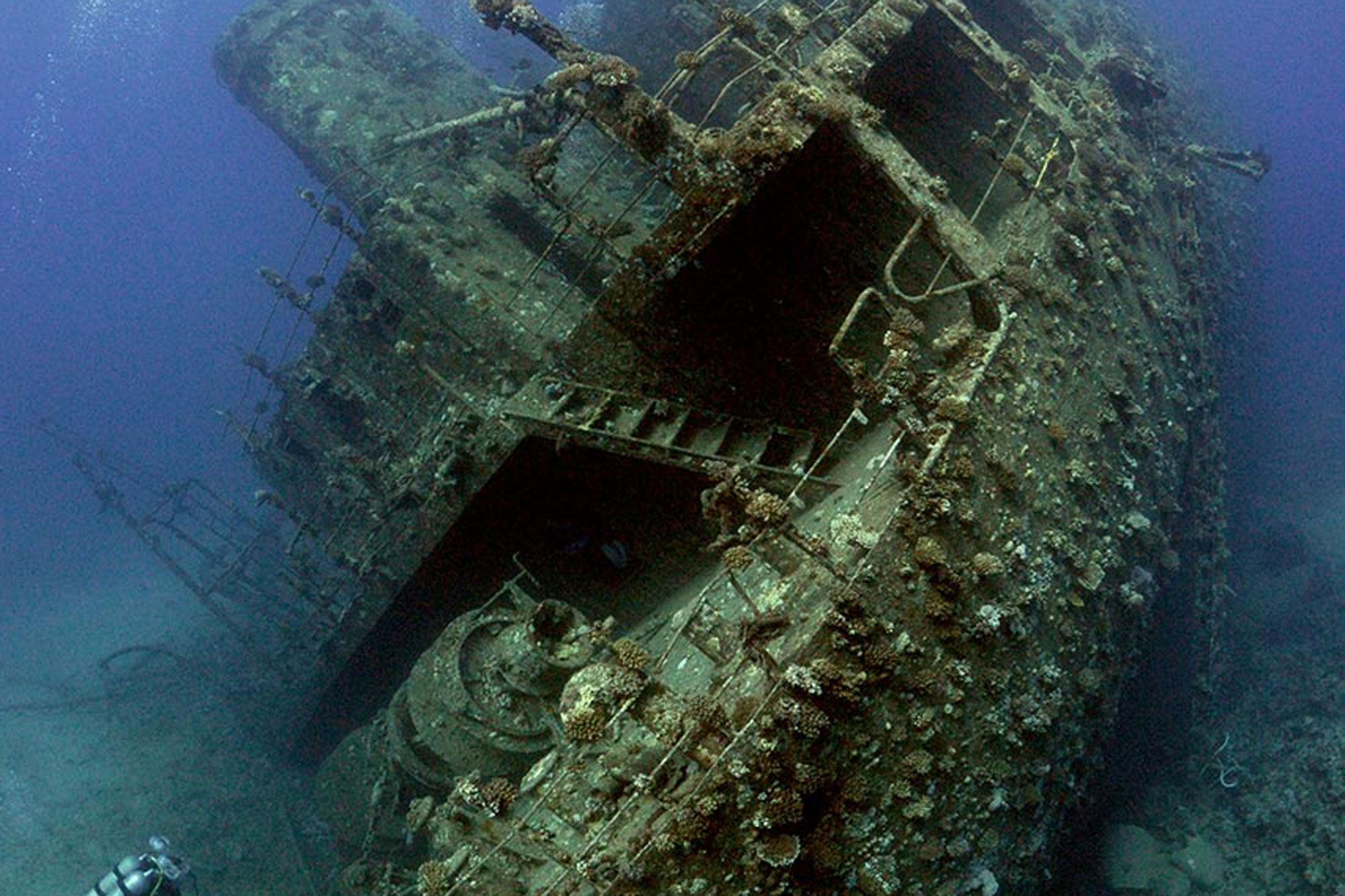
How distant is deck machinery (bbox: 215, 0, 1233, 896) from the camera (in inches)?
192

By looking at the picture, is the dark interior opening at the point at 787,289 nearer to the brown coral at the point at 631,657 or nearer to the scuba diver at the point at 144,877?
the brown coral at the point at 631,657

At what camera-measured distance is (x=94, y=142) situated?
149750 millimetres

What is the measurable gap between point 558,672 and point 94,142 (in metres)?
192

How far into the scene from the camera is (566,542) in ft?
32.0

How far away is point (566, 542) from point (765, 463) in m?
3.12

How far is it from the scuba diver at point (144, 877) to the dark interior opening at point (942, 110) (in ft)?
43.6

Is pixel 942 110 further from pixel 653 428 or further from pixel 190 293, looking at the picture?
pixel 190 293

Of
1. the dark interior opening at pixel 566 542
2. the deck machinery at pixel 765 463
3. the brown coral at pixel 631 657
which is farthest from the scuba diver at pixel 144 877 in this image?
the brown coral at pixel 631 657

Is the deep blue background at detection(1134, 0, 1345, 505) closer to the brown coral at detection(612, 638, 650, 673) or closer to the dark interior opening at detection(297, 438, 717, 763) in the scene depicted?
the dark interior opening at detection(297, 438, 717, 763)

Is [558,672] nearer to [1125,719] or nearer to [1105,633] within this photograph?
[1105,633]

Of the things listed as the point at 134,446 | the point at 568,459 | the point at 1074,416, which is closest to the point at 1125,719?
the point at 1074,416

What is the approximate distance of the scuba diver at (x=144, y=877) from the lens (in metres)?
8.84

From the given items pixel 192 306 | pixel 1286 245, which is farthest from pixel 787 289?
pixel 192 306

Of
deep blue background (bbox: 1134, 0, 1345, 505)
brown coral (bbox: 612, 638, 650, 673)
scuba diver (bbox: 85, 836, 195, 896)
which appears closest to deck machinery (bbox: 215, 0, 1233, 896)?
brown coral (bbox: 612, 638, 650, 673)
